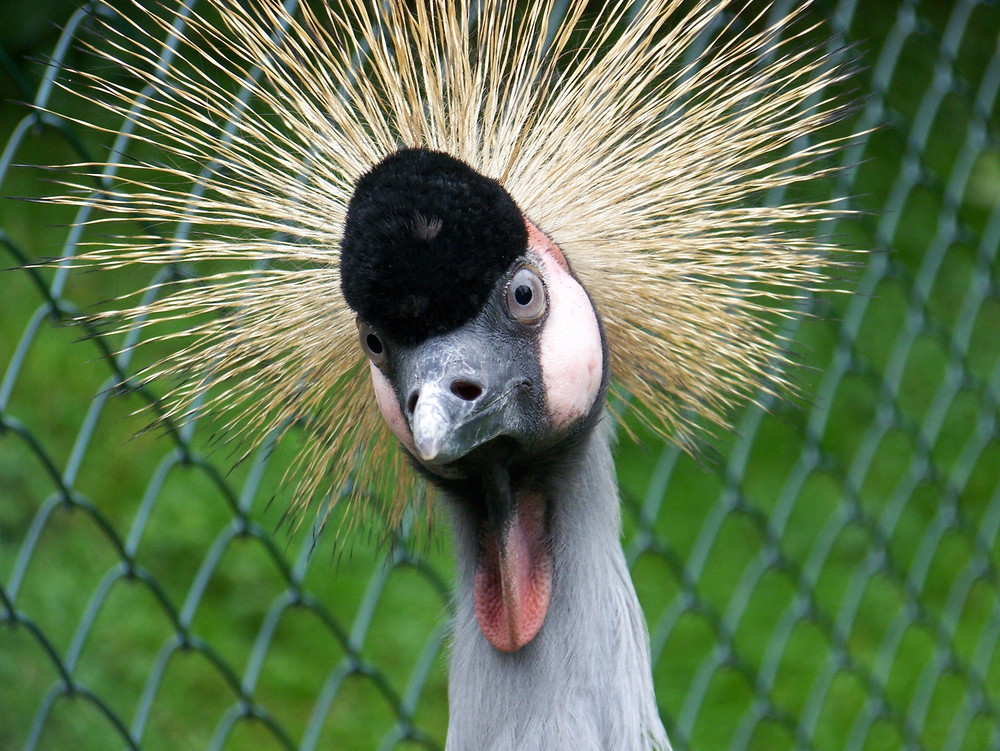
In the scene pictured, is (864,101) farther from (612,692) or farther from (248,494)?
(248,494)

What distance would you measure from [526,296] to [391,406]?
0.13 metres

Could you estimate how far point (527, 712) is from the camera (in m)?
1.00

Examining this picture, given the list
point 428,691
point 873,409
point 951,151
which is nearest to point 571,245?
point 428,691

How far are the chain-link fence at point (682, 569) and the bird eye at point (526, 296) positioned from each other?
72cm

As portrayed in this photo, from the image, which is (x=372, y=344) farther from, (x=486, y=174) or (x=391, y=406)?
(x=486, y=174)

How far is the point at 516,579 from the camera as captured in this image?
982 millimetres

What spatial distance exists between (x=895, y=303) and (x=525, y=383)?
2426 millimetres

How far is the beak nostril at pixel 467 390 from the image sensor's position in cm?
85

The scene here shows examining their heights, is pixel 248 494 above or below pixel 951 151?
above

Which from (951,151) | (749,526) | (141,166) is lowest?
(749,526)

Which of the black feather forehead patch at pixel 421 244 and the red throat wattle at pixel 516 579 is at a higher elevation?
the black feather forehead patch at pixel 421 244

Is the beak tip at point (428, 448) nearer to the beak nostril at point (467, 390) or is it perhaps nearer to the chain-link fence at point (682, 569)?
the beak nostril at point (467, 390)

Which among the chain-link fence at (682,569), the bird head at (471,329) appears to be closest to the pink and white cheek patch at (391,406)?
the bird head at (471,329)

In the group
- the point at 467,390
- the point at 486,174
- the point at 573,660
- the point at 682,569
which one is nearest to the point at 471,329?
→ the point at 467,390
